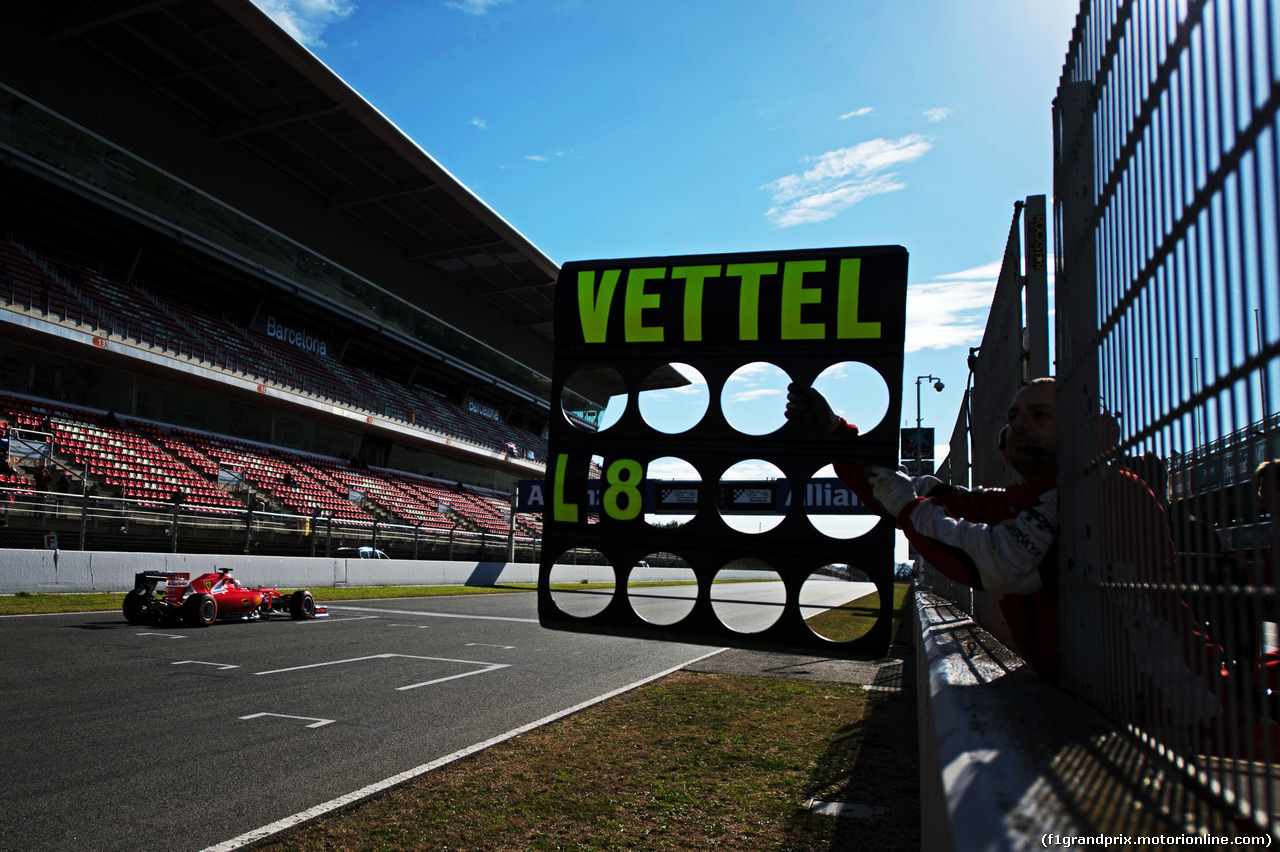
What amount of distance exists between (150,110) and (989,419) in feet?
85.2

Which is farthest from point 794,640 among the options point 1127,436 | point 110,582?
point 110,582

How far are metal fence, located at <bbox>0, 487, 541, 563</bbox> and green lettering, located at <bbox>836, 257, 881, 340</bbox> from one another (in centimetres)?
1541

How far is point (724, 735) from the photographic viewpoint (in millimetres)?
5270

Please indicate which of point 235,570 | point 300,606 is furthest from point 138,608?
point 235,570

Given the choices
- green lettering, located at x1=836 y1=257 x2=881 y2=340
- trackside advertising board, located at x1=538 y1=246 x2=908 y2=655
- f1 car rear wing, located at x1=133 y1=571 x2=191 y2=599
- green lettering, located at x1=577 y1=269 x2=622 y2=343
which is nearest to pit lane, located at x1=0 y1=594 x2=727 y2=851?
f1 car rear wing, located at x1=133 y1=571 x2=191 y2=599

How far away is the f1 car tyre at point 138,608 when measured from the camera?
395 inches

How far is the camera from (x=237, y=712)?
5.57 metres

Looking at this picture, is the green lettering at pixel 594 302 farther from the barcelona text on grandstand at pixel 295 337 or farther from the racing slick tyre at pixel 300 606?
the barcelona text on grandstand at pixel 295 337

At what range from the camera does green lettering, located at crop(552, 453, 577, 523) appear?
107 inches

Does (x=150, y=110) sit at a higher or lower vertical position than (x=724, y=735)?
higher

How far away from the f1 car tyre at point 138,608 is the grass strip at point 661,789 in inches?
275

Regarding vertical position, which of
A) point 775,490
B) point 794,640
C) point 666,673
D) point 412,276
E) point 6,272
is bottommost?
point 666,673

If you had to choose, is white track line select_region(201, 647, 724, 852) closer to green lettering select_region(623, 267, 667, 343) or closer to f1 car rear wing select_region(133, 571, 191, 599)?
green lettering select_region(623, 267, 667, 343)

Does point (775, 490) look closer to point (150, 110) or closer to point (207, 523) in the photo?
point (207, 523)
